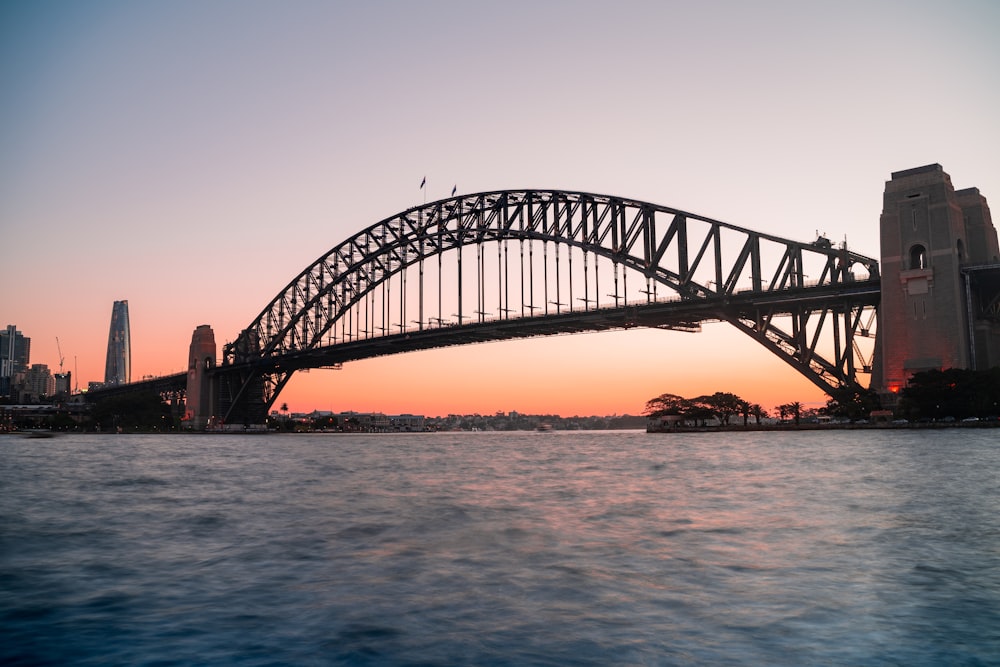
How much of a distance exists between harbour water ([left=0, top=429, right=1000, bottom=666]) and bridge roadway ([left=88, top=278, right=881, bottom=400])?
4391cm

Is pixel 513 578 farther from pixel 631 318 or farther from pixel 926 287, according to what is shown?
pixel 631 318

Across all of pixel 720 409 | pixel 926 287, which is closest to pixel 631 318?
pixel 926 287

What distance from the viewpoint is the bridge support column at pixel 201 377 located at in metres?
115

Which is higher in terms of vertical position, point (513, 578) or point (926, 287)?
point (926, 287)

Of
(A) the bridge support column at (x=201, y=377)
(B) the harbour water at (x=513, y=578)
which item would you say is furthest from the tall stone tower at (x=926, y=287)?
(A) the bridge support column at (x=201, y=377)

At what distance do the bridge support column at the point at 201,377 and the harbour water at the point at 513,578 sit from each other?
3894 inches

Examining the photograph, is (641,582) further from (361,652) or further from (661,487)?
(661,487)

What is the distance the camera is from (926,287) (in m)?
58.8

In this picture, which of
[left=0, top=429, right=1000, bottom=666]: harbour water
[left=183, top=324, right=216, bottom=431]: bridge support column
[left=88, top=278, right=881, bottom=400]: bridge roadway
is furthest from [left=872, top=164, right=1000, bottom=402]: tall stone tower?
[left=183, top=324, right=216, bottom=431]: bridge support column

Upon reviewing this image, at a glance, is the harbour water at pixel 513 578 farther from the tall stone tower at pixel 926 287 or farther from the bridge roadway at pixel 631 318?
the bridge roadway at pixel 631 318

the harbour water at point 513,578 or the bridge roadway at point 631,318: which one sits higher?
the bridge roadway at point 631,318

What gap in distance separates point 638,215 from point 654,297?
9.60 metres

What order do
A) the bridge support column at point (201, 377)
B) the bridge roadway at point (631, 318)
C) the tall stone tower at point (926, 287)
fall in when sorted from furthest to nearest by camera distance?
the bridge support column at point (201, 377) → the bridge roadway at point (631, 318) → the tall stone tower at point (926, 287)

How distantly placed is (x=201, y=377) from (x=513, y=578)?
370 ft
